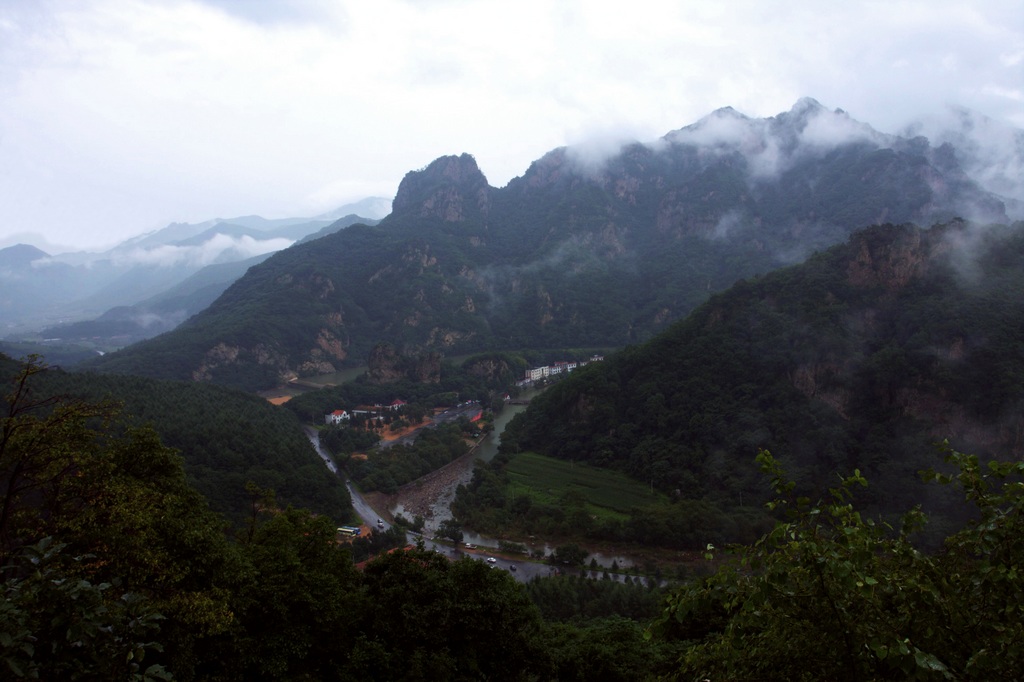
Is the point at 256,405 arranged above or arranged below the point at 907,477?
above

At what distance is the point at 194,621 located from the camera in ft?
35.0

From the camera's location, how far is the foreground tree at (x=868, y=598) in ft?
14.9

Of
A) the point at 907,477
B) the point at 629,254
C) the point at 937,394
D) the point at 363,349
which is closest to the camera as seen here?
the point at 907,477

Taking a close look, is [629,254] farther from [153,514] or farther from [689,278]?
[153,514]

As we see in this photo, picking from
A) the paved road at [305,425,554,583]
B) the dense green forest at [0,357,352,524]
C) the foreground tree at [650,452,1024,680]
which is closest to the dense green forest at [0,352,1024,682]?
the foreground tree at [650,452,1024,680]

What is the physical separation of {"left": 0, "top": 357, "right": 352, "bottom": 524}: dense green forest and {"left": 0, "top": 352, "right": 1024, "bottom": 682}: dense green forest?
91.8 feet

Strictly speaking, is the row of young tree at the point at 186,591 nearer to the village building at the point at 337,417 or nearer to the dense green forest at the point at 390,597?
the dense green forest at the point at 390,597

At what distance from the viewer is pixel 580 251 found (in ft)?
552

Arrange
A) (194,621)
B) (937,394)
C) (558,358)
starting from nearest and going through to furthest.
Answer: (194,621) → (937,394) → (558,358)

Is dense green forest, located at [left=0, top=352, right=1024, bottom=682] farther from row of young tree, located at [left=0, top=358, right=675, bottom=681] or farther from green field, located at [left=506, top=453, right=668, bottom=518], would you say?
green field, located at [left=506, top=453, right=668, bottom=518]

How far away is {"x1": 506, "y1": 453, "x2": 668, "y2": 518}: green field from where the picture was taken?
1940 inches

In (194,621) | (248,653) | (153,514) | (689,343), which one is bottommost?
(689,343)

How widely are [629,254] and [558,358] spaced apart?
197 feet

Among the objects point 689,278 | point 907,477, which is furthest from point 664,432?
point 689,278
